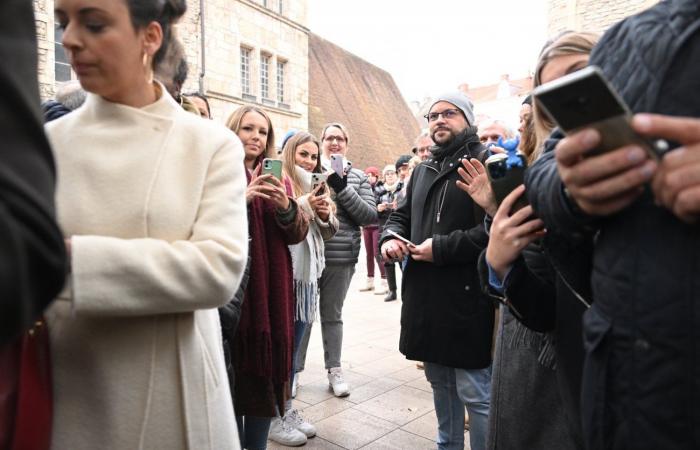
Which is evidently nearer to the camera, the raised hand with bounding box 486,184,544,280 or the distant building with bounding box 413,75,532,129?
the raised hand with bounding box 486,184,544,280

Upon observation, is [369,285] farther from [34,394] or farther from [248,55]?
[248,55]

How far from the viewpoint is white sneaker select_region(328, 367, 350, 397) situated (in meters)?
4.30

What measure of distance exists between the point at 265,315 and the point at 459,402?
1307mm

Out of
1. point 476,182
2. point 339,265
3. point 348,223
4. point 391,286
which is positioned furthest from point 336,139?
point 391,286

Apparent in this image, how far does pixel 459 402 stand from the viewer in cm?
306

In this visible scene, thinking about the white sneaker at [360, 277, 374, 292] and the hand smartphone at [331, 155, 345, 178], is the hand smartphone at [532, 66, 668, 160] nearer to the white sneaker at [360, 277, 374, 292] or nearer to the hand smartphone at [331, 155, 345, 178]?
the hand smartphone at [331, 155, 345, 178]

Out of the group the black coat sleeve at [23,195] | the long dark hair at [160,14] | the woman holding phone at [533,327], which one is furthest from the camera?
the woman holding phone at [533,327]

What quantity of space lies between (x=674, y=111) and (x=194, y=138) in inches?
42.9

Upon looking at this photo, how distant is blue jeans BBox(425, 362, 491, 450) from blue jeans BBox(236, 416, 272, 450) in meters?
1.03

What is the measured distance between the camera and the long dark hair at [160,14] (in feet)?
4.18

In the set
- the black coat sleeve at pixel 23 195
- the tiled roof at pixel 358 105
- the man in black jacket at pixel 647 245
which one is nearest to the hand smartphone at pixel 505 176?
the man in black jacket at pixel 647 245

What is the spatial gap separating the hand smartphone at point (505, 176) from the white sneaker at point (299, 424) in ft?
8.43

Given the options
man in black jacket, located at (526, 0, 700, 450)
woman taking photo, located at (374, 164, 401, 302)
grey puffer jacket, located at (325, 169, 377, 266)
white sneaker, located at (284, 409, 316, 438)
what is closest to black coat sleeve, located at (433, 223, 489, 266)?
white sneaker, located at (284, 409, 316, 438)

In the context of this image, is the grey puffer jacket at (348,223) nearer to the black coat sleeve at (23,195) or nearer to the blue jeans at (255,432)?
the blue jeans at (255,432)
